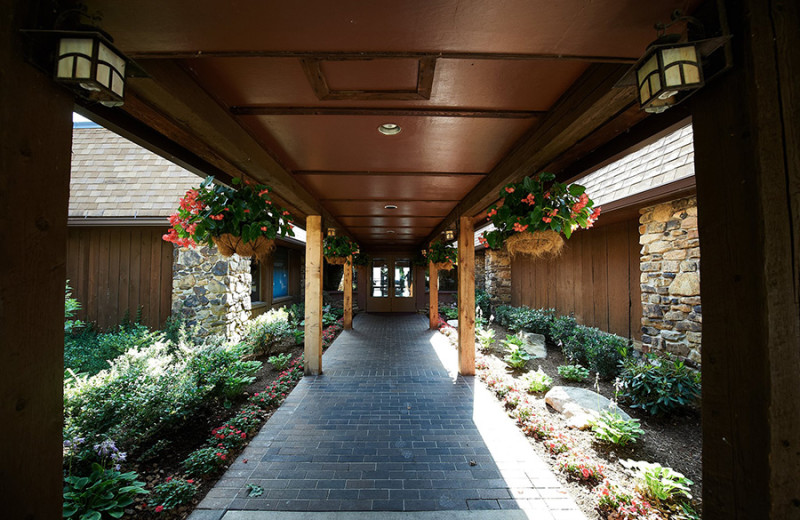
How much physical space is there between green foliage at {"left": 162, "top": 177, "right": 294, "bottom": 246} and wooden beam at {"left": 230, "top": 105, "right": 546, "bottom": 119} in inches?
24.3

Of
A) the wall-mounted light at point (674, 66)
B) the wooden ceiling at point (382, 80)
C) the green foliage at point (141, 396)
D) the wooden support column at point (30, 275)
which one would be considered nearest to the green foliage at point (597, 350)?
the wooden ceiling at point (382, 80)

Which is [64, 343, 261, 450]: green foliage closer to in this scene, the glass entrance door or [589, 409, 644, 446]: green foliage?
[589, 409, 644, 446]: green foliage

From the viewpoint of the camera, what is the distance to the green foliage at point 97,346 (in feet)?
15.4

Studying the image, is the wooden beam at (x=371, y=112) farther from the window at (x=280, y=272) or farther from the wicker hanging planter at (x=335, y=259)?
the window at (x=280, y=272)

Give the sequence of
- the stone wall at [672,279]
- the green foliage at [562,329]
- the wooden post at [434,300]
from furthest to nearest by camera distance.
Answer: the wooden post at [434,300], the green foliage at [562,329], the stone wall at [672,279]

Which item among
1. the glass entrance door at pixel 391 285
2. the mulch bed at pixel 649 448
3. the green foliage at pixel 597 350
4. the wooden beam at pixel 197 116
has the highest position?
the wooden beam at pixel 197 116

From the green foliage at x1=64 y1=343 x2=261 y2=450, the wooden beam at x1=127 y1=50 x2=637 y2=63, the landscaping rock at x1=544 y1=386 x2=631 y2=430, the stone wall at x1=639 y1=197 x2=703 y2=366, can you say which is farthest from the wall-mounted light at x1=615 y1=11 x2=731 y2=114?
the green foliage at x1=64 y1=343 x2=261 y2=450

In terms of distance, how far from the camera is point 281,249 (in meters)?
9.48

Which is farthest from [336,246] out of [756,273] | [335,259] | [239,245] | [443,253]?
[756,273]

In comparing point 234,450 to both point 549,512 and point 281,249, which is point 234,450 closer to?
point 549,512

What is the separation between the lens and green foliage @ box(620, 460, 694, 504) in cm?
210

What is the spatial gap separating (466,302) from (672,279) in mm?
2509

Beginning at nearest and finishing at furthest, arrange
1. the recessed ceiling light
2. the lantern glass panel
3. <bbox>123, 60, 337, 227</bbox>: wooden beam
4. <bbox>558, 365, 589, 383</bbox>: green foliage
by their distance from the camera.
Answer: the lantern glass panel
<bbox>123, 60, 337, 227</bbox>: wooden beam
the recessed ceiling light
<bbox>558, 365, 589, 383</bbox>: green foliage

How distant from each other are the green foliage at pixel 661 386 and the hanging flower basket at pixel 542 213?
7.16 ft
